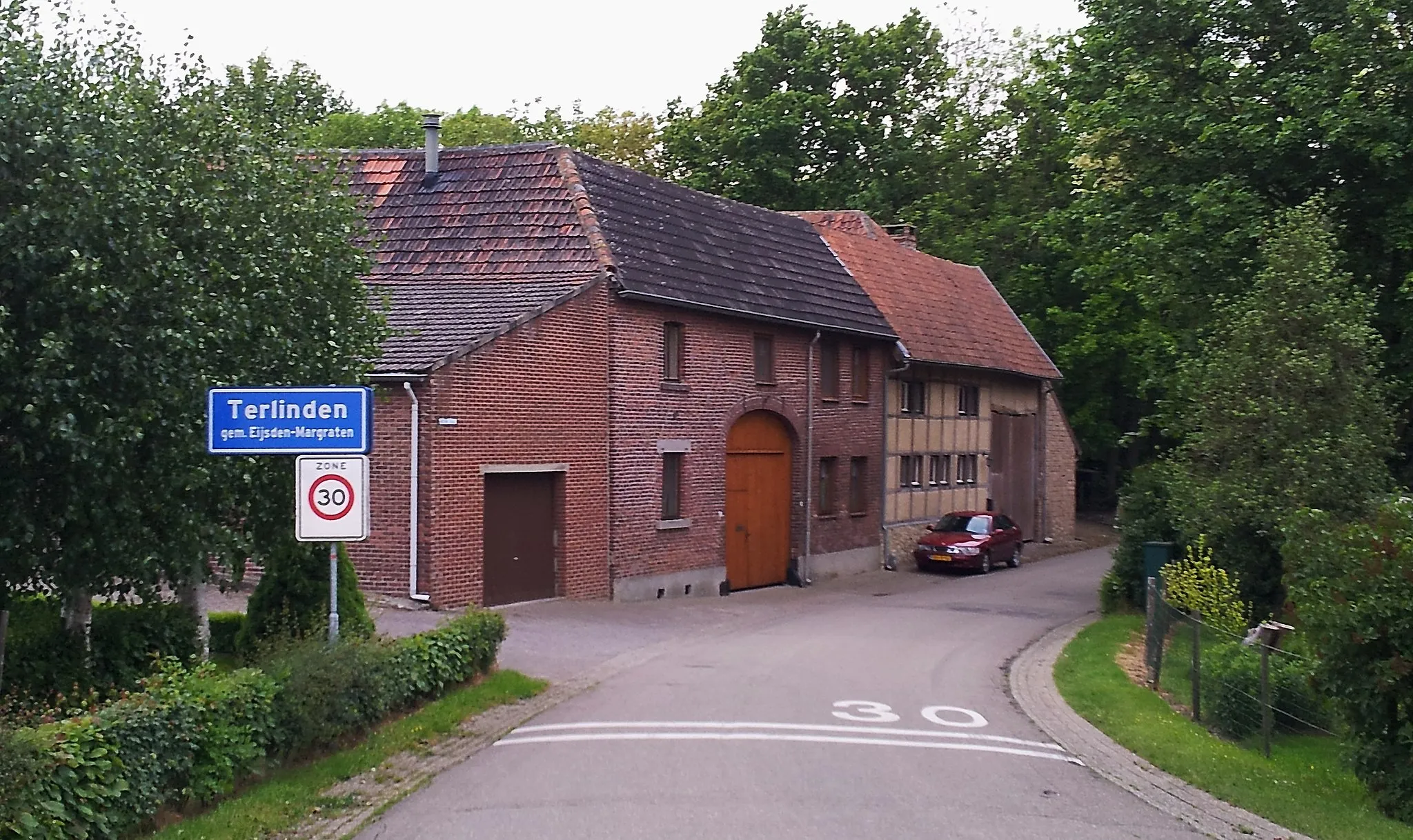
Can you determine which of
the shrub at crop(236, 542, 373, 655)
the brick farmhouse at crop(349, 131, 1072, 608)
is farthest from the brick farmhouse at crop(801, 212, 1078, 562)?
the shrub at crop(236, 542, 373, 655)

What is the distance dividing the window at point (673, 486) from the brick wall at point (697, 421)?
10 cm

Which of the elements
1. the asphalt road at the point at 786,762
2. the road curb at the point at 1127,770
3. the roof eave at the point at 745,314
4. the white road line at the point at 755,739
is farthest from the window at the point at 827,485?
the white road line at the point at 755,739

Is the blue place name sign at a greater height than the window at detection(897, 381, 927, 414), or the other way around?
the window at detection(897, 381, 927, 414)

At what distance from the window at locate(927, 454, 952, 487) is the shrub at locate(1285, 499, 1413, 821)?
24.9 m

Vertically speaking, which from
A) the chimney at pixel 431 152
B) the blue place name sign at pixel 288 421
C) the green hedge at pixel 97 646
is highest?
the chimney at pixel 431 152

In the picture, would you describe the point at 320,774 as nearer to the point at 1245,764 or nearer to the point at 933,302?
the point at 1245,764

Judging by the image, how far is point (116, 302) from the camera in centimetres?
1018

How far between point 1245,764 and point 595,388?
1362 cm

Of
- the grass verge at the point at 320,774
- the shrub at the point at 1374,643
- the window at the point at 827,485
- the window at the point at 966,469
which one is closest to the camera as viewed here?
the grass verge at the point at 320,774

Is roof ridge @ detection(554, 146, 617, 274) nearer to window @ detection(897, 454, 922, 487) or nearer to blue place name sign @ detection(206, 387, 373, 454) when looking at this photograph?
window @ detection(897, 454, 922, 487)

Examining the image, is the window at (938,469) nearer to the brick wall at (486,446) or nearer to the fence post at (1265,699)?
the brick wall at (486,446)

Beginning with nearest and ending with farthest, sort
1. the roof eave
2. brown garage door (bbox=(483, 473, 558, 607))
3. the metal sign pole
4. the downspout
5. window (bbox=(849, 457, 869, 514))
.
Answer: the metal sign pole
brown garage door (bbox=(483, 473, 558, 607))
the roof eave
window (bbox=(849, 457, 869, 514))
the downspout

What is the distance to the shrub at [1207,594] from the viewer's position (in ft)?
63.0

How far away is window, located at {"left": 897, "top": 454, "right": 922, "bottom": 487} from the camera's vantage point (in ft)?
116
